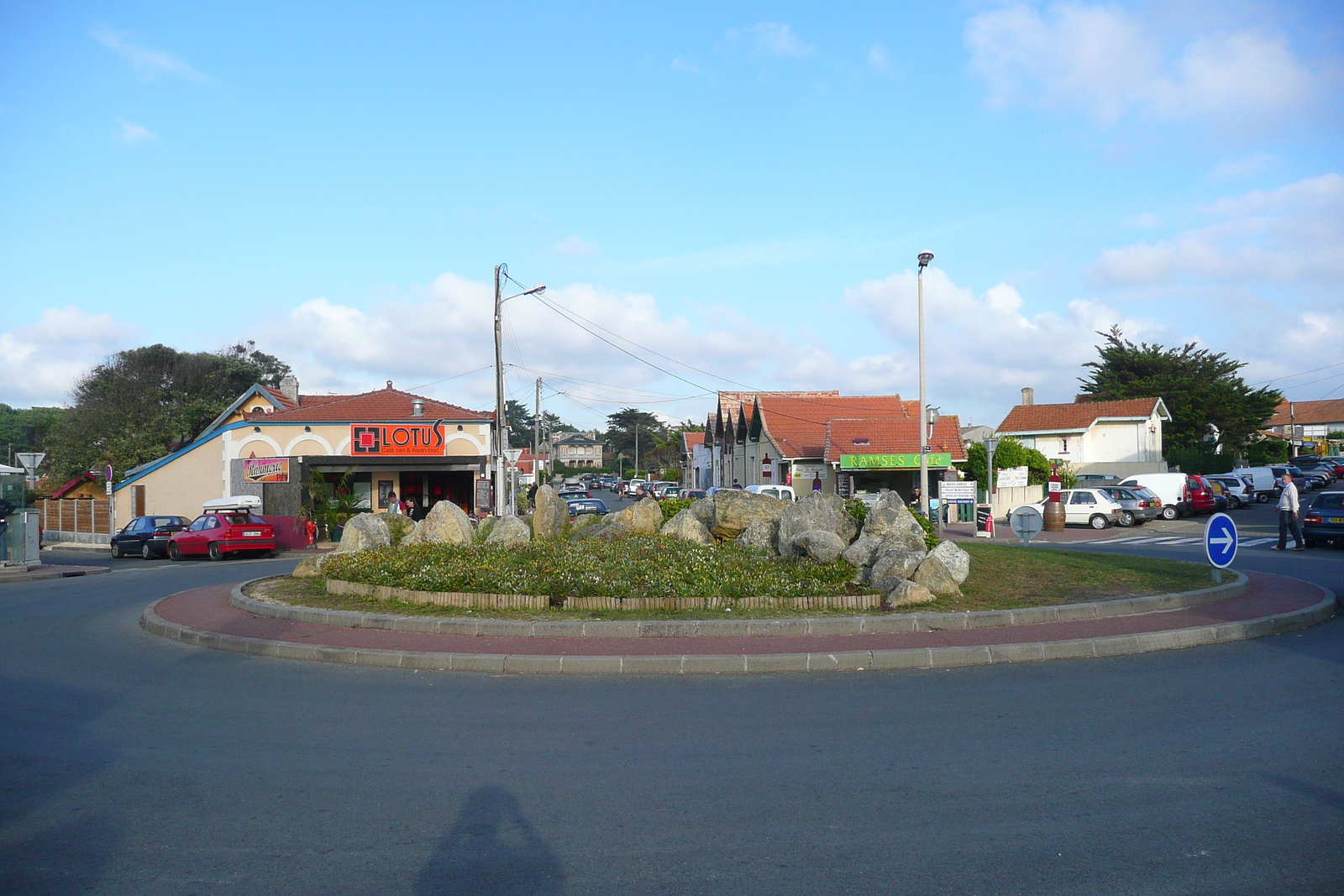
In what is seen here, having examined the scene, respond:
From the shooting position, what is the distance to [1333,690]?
304 inches

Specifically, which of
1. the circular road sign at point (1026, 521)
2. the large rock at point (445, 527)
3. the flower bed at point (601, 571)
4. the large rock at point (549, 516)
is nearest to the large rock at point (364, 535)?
the large rock at point (445, 527)

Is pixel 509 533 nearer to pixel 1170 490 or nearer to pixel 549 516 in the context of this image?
pixel 549 516

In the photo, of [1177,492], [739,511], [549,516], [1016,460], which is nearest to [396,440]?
[549,516]

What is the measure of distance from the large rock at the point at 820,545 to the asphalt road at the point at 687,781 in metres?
4.43

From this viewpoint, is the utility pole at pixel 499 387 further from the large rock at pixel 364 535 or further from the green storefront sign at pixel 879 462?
the green storefront sign at pixel 879 462

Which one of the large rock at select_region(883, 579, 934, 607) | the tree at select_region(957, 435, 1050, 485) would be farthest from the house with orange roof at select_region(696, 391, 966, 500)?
the large rock at select_region(883, 579, 934, 607)

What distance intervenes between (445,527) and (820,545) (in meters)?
7.55

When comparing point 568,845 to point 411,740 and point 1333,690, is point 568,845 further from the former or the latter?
point 1333,690

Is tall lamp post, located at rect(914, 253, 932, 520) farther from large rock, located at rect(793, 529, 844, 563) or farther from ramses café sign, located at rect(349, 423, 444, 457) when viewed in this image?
large rock, located at rect(793, 529, 844, 563)

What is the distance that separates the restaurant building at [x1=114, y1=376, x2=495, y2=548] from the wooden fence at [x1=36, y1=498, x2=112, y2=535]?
2.47 feet

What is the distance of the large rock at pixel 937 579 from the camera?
12195mm

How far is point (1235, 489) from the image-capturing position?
135ft

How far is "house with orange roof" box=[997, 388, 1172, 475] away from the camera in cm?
5234

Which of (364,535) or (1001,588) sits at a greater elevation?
(364,535)
